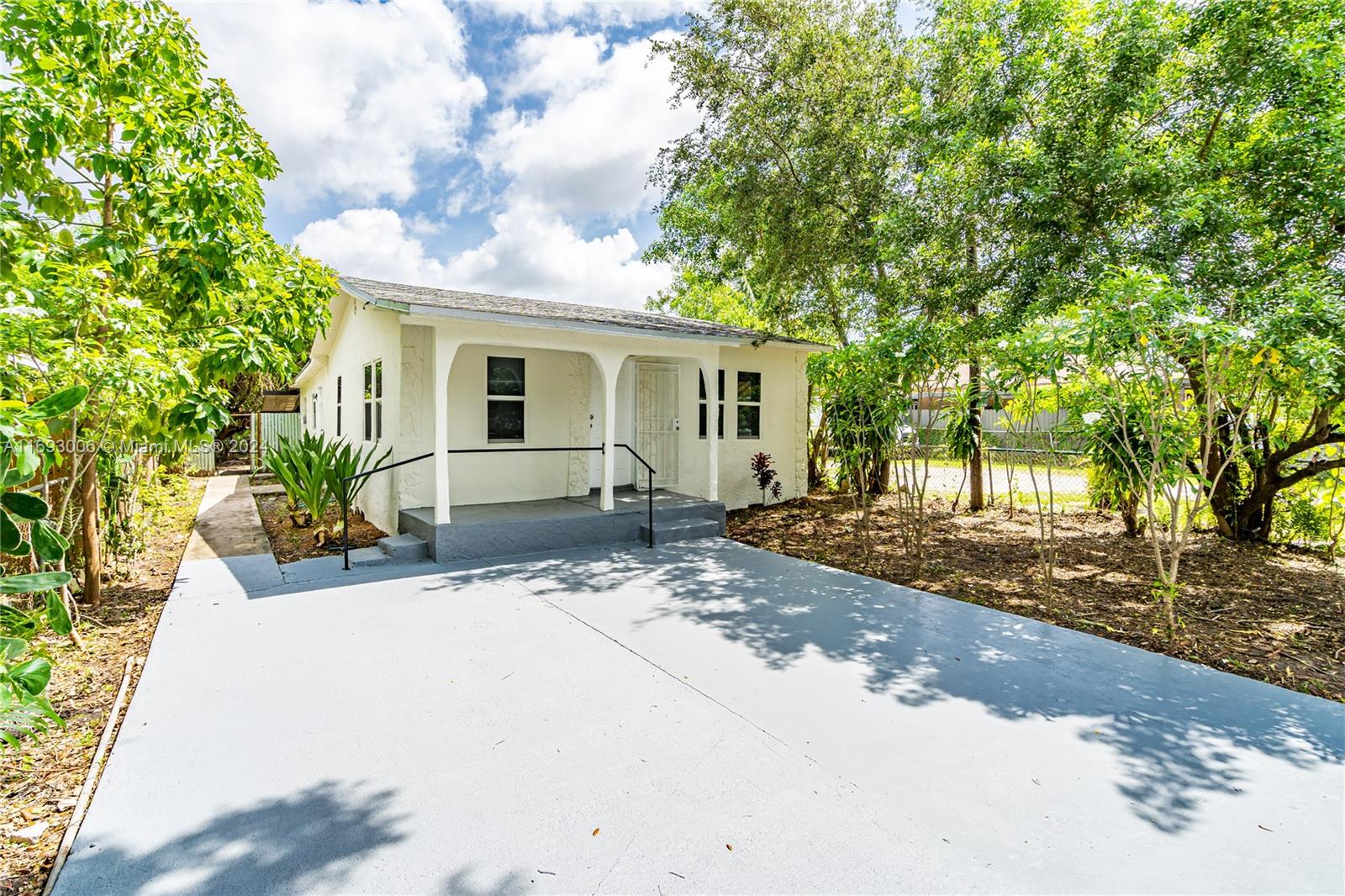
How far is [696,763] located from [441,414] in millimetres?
5293

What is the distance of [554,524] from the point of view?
7.62 meters

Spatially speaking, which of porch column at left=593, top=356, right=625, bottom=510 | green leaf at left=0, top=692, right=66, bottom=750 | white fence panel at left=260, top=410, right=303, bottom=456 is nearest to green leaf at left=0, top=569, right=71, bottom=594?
green leaf at left=0, top=692, right=66, bottom=750

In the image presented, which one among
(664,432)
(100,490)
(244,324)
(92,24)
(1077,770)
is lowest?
(1077,770)

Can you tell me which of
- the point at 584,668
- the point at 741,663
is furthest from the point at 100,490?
the point at 741,663

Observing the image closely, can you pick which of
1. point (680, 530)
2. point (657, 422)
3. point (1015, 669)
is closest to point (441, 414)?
point (680, 530)

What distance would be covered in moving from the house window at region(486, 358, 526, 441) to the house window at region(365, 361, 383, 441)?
4.55 ft

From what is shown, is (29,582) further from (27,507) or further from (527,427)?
(527,427)

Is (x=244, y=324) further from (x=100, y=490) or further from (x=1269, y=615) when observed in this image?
(x=1269, y=615)

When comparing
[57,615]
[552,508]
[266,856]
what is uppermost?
[57,615]

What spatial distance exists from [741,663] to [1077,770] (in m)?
1.95

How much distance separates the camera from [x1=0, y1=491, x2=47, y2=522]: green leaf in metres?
1.57

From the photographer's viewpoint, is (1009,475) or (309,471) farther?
(1009,475)

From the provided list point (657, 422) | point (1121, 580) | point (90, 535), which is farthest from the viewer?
point (657, 422)

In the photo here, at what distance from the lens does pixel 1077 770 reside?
115 inches
